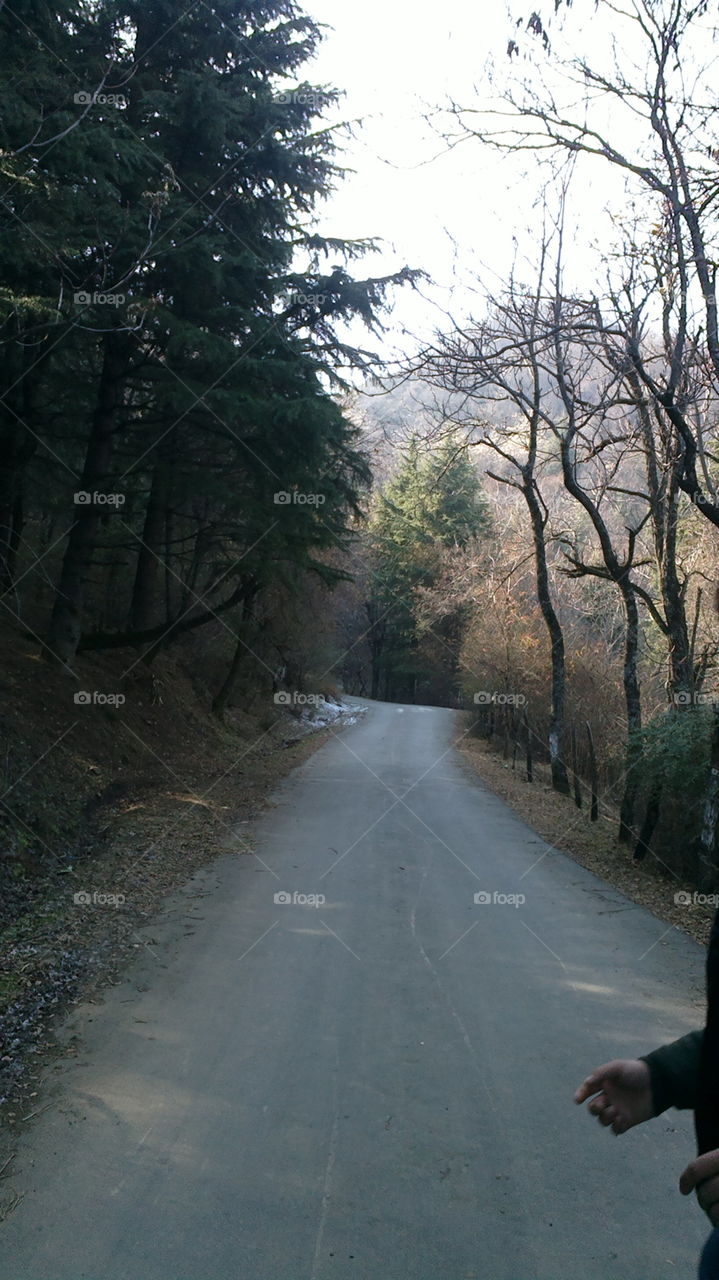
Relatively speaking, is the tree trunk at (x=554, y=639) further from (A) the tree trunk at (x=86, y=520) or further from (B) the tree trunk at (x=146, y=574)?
(A) the tree trunk at (x=86, y=520)

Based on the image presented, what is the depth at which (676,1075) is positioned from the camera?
6.97 feet

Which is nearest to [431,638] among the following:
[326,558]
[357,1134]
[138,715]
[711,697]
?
[326,558]

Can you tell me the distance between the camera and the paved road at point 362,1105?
10.8ft

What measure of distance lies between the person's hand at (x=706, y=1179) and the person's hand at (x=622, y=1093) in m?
0.45

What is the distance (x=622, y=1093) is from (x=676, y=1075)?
0.51 feet

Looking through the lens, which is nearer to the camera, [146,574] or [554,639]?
[146,574]

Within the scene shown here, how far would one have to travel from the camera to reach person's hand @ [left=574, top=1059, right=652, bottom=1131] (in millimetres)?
2145

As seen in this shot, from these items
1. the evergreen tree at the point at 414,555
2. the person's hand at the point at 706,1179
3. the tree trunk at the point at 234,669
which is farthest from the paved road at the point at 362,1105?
the evergreen tree at the point at 414,555

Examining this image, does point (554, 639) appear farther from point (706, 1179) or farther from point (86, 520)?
point (706, 1179)

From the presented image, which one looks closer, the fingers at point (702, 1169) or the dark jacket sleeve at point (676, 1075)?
the fingers at point (702, 1169)

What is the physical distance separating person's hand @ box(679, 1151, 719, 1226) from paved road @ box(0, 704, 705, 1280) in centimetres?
197

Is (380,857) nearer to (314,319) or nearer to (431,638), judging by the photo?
(314,319)

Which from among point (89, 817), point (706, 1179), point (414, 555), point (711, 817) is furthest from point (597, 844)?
point (414, 555)

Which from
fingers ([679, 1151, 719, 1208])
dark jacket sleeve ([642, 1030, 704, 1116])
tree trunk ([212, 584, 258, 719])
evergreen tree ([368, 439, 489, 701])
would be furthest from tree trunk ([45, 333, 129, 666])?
evergreen tree ([368, 439, 489, 701])
